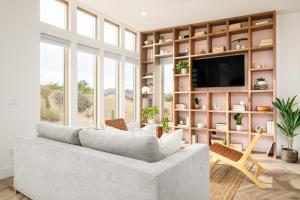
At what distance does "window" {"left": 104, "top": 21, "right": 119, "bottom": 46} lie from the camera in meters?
5.30

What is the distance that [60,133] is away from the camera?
2361 mm

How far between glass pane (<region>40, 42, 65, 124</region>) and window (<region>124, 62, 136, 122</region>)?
6.58 feet

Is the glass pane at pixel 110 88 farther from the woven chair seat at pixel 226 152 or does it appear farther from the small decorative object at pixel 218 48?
the woven chair seat at pixel 226 152

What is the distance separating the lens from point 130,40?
244 inches

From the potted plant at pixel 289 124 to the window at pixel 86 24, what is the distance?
4.26m

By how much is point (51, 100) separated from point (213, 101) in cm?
375

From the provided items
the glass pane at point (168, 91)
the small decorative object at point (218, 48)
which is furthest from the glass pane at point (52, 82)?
the small decorative object at point (218, 48)

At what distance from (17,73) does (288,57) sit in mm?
5229

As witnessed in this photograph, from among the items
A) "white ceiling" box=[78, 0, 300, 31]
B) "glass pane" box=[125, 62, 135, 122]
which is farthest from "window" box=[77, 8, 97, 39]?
"glass pane" box=[125, 62, 135, 122]

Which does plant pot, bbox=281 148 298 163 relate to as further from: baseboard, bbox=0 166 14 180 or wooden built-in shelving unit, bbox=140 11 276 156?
baseboard, bbox=0 166 14 180

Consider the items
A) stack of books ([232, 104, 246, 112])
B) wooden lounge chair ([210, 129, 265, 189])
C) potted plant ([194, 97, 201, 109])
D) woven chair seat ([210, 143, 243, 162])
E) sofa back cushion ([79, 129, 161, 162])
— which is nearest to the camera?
sofa back cushion ([79, 129, 161, 162])

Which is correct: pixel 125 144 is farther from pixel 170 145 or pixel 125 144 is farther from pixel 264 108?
pixel 264 108

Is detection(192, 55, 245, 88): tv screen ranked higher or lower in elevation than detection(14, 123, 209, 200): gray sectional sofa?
higher

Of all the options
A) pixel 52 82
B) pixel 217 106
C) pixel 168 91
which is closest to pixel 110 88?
pixel 52 82
